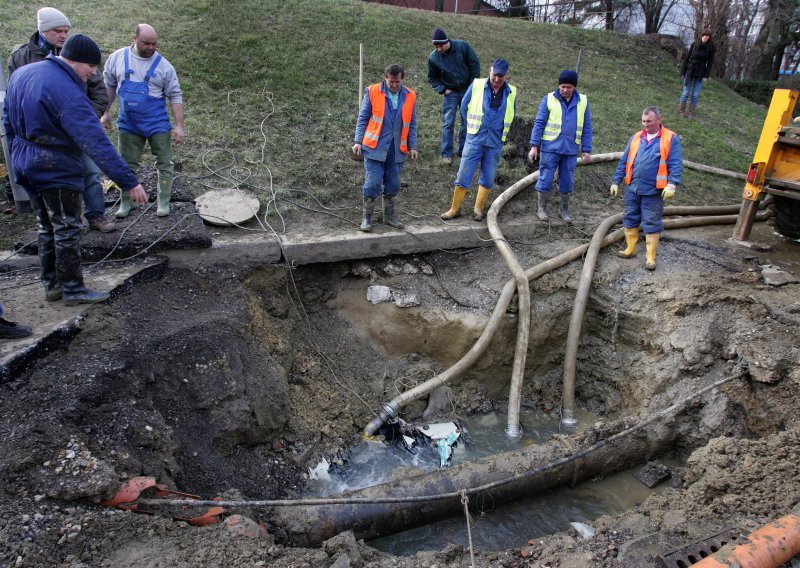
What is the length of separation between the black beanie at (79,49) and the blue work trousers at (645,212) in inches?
218

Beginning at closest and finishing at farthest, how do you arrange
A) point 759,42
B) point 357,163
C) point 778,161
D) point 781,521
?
point 781,521 → point 778,161 → point 357,163 → point 759,42

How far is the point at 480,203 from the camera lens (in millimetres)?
7129

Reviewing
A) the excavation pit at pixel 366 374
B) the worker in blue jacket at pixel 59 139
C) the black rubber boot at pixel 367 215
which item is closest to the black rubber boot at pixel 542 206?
the excavation pit at pixel 366 374

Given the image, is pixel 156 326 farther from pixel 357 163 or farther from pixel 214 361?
pixel 357 163

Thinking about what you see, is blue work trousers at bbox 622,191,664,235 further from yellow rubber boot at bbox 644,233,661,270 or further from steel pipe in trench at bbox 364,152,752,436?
steel pipe in trench at bbox 364,152,752,436

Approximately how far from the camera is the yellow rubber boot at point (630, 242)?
6578mm

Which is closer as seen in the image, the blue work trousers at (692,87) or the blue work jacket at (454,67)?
the blue work jacket at (454,67)

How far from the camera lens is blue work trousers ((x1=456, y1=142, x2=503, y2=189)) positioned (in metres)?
6.80

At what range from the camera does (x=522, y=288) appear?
6.20 metres

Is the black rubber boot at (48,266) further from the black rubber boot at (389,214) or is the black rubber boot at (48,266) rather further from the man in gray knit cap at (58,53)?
the black rubber boot at (389,214)

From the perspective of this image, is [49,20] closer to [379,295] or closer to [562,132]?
[379,295]

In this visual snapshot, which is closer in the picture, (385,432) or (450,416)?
(385,432)

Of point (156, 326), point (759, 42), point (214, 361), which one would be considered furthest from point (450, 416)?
point (759, 42)

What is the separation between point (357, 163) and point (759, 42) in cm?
1931
